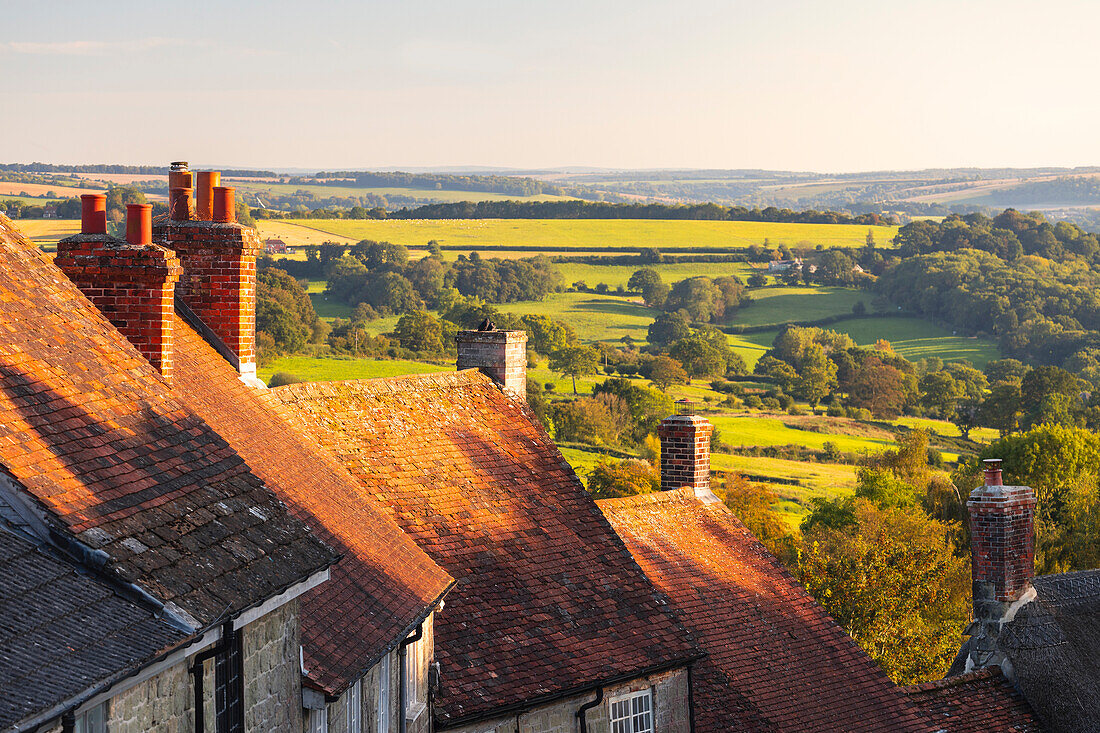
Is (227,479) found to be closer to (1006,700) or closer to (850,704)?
(850,704)

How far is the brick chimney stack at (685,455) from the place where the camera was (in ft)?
72.5

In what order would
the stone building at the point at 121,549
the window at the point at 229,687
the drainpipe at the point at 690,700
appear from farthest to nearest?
the drainpipe at the point at 690,700 < the window at the point at 229,687 < the stone building at the point at 121,549

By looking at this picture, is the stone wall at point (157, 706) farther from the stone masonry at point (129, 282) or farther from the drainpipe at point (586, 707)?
the drainpipe at point (586, 707)

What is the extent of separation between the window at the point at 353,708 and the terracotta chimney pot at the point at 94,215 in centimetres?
461

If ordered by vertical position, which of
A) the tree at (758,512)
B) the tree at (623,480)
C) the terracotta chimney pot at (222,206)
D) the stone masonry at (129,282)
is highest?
the terracotta chimney pot at (222,206)

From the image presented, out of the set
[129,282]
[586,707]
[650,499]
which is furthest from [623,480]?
[129,282]

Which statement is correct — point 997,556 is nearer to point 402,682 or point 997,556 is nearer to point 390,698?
point 402,682

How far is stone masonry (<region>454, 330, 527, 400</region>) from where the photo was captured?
1941cm

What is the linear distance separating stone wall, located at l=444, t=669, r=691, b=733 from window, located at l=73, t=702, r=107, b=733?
7.75 meters

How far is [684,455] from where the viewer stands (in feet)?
74.3

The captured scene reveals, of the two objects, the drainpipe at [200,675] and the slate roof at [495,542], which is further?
the slate roof at [495,542]

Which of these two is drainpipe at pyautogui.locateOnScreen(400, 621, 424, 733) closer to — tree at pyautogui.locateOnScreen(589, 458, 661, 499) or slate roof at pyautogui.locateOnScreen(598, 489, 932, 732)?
slate roof at pyautogui.locateOnScreen(598, 489, 932, 732)

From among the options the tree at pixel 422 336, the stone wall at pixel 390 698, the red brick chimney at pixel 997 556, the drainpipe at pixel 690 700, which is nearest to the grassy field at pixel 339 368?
Result: the tree at pixel 422 336

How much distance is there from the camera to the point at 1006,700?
20.2m
